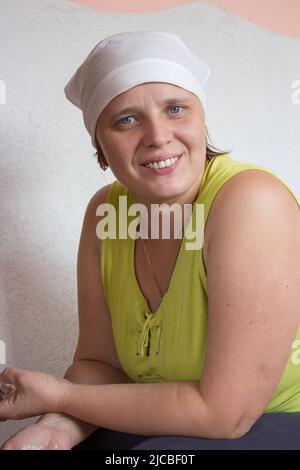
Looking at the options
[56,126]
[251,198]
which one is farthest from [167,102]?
[56,126]

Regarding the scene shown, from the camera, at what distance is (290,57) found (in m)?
1.99

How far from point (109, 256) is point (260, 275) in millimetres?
447

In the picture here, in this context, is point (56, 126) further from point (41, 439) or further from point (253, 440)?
point (253, 440)

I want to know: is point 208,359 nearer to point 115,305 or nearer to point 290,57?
point 115,305

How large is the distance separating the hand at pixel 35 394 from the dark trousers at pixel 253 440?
13 centimetres

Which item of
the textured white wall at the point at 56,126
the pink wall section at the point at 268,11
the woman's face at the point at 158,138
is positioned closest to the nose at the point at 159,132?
the woman's face at the point at 158,138

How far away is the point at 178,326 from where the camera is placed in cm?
121

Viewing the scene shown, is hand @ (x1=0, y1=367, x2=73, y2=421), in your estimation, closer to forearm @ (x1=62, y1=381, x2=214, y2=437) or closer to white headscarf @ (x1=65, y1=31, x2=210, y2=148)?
forearm @ (x1=62, y1=381, x2=214, y2=437)

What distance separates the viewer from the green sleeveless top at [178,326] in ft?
3.84

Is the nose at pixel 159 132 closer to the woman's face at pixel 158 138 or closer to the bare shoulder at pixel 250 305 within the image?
the woman's face at pixel 158 138

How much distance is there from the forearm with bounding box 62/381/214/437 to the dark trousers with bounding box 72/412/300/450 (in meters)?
0.01

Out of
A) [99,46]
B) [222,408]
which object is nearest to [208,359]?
[222,408]

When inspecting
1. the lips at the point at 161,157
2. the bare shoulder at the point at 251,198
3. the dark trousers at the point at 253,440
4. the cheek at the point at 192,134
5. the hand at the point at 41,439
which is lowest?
the hand at the point at 41,439

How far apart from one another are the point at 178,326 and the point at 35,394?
0.87ft
